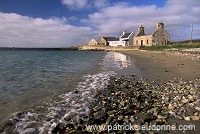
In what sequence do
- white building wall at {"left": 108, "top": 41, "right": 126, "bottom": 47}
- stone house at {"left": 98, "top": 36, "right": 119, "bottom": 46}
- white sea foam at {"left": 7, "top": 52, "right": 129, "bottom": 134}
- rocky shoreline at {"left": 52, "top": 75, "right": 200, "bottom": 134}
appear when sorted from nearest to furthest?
1. rocky shoreline at {"left": 52, "top": 75, "right": 200, "bottom": 134}
2. white sea foam at {"left": 7, "top": 52, "right": 129, "bottom": 134}
3. white building wall at {"left": 108, "top": 41, "right": 126, "bottom": 47}
4. stone house at {"left": 98, "top": 36, "right": 119, "bottom": 46}

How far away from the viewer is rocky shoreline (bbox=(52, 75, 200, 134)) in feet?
21.2

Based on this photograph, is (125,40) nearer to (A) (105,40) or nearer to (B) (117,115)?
(A) (105,40)

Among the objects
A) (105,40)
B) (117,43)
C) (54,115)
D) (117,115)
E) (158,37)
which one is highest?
(105,40)

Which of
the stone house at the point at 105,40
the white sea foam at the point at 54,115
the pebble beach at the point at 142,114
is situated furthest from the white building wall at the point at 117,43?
the white sea foam at the point at 54,115

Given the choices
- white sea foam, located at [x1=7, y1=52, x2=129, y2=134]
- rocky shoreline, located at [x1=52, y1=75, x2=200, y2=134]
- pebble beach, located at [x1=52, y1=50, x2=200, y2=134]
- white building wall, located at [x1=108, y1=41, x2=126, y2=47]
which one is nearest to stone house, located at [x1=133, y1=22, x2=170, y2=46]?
white building wall, located at [x1=108, y1=41, x2=126, y2=47]

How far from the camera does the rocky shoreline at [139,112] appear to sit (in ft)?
21.2

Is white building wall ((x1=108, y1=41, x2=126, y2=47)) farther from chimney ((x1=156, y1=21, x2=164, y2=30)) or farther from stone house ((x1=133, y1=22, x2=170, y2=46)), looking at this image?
chimney ((x1=156, y1=21, x2=164, y2=30))

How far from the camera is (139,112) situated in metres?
7.67

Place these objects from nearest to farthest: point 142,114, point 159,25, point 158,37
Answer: point 142,114 < point 159,25 < point 158,37

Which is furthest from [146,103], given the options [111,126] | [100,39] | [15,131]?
[100,39]

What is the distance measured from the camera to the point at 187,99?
8656mm

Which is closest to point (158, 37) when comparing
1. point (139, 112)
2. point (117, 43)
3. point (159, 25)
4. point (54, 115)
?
point (159, 25)

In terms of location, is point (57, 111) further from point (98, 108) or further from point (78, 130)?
point (78, 130)

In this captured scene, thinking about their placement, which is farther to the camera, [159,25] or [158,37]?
[158,37]
